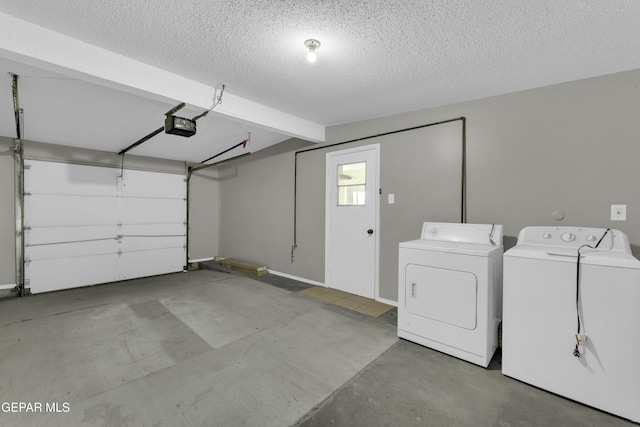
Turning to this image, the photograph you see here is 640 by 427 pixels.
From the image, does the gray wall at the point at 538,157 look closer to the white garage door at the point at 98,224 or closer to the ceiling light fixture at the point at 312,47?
the ceiling light fixture at the point at 312,47

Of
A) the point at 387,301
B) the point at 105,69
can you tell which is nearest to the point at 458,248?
the point at 387,301

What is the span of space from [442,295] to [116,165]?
5.50 m

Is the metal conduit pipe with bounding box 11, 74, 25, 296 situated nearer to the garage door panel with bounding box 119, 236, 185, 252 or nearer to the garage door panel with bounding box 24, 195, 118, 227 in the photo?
the garage door panel with bounding box 24, 195, 118, 227

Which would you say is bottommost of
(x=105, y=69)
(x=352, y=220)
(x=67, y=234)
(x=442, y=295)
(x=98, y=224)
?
(x=442, y=295)

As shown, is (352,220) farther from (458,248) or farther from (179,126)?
(179,126)

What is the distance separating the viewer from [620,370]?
161cm

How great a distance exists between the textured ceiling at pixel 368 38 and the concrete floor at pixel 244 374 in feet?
7.86

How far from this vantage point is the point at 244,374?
6.61 feet

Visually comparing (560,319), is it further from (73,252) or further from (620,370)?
(73,252)

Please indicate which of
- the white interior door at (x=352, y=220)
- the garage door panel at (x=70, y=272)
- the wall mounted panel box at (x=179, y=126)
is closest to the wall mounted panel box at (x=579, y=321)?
the white interior door at (x=352, y=220)

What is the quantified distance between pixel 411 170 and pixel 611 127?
1672 millimetres

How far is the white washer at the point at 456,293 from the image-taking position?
2117 millimetres

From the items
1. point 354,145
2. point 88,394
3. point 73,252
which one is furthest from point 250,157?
point 88,394

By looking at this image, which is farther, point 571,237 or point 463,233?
point 463,233
